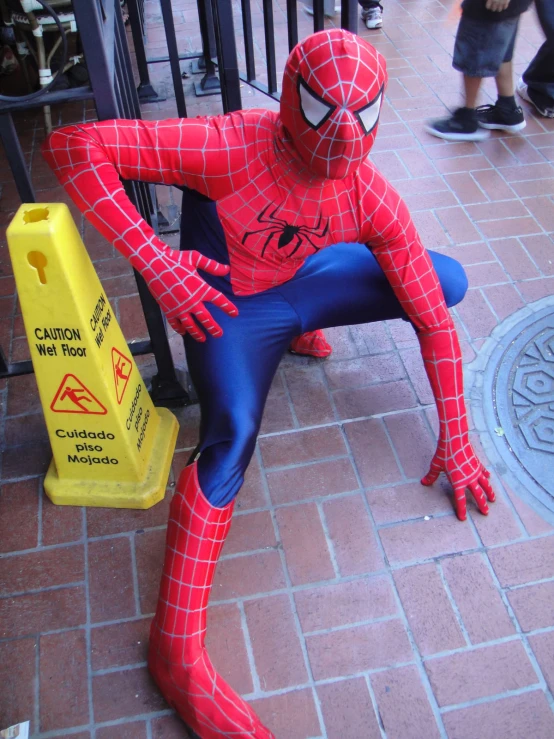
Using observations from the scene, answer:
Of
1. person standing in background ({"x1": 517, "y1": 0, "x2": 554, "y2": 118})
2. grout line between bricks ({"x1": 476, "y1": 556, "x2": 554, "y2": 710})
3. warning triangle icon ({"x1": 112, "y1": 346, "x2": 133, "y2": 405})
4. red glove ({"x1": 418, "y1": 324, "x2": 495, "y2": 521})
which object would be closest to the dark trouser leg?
person standing in background ({"x1": 517, "y1": 0, "x2": 554, "y2": 118})

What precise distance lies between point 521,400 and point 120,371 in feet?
5.46

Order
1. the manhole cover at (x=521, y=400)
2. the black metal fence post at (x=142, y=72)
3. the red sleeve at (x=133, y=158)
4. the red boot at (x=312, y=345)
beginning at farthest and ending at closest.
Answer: the black metal fence post at (x=142, y=72) < the red boot at (x=312, y=345) < the manhole cover at (x=521, y=400) < the red sleeve at (x=133, y=158)

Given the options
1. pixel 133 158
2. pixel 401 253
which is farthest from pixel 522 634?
pixel 133 158

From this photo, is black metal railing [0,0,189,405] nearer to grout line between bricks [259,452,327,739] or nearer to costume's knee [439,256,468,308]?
grout line between bricks [259,452,327,739]

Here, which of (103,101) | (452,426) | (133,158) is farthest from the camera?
(452,426)

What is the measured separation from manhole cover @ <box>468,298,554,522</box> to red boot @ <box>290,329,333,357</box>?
2.13ft

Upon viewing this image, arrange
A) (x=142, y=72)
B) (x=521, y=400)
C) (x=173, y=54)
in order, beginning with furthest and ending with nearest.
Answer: (x=142, y=72)
(x=173, y=54)
(x=521, y=400)

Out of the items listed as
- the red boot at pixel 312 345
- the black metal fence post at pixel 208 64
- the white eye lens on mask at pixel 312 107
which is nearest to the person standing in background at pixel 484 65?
the black metal fence post at pixel 208 64

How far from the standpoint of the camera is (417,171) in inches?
160

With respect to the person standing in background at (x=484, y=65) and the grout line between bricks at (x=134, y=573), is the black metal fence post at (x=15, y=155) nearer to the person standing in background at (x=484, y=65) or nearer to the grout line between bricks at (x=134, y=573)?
the grout line between bricks at (x=134, y=573)

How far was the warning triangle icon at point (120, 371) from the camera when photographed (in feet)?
7.39

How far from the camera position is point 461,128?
4.33 metres

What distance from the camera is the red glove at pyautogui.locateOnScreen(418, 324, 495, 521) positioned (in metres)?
2.26

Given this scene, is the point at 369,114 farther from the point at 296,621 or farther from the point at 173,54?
the point at 173,54
